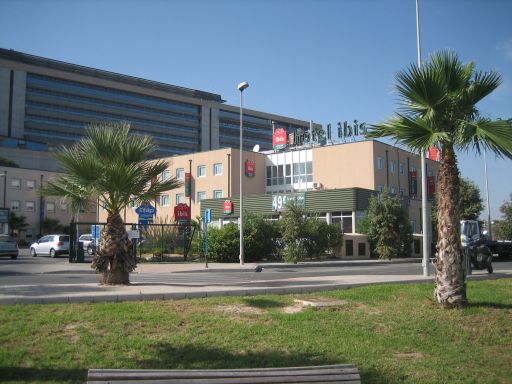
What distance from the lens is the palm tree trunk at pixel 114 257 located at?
11688 millimetres

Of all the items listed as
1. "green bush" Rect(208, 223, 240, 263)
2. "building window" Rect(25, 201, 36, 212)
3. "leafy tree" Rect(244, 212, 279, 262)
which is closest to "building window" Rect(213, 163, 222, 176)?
"leafy tree" Rect(244, 212, 279, 262)

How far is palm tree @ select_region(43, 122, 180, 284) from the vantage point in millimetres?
11766

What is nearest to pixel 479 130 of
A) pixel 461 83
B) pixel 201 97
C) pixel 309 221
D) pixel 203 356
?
pixel 461 83

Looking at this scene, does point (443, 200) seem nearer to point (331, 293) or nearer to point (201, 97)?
point (331, 293)

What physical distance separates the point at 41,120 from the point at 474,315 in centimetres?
10662

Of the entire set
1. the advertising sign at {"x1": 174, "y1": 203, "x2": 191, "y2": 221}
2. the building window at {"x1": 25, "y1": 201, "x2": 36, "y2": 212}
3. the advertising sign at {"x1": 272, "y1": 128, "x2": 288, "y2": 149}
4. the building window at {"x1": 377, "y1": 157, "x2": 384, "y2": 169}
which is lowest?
the advertising sign at {"x1": 174, "y1": 203, "x2": 191, "y2": 221}

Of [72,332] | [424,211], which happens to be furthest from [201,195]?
[72,332]

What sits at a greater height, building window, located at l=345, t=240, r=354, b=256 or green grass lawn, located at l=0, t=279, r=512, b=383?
building window, located at l=345, t=240, r=354, b=256

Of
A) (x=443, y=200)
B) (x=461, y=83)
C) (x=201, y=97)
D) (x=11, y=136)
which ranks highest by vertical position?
(x=201, y=97)

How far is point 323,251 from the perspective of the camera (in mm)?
35344

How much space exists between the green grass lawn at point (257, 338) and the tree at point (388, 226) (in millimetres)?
27574

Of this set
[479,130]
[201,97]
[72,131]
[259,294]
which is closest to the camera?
[479,130]

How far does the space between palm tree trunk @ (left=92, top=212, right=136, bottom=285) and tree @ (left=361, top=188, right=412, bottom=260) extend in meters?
27.4

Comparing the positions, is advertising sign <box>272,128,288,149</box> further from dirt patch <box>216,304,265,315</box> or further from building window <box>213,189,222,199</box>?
dirt patch <box>216,304,265,315</box>
